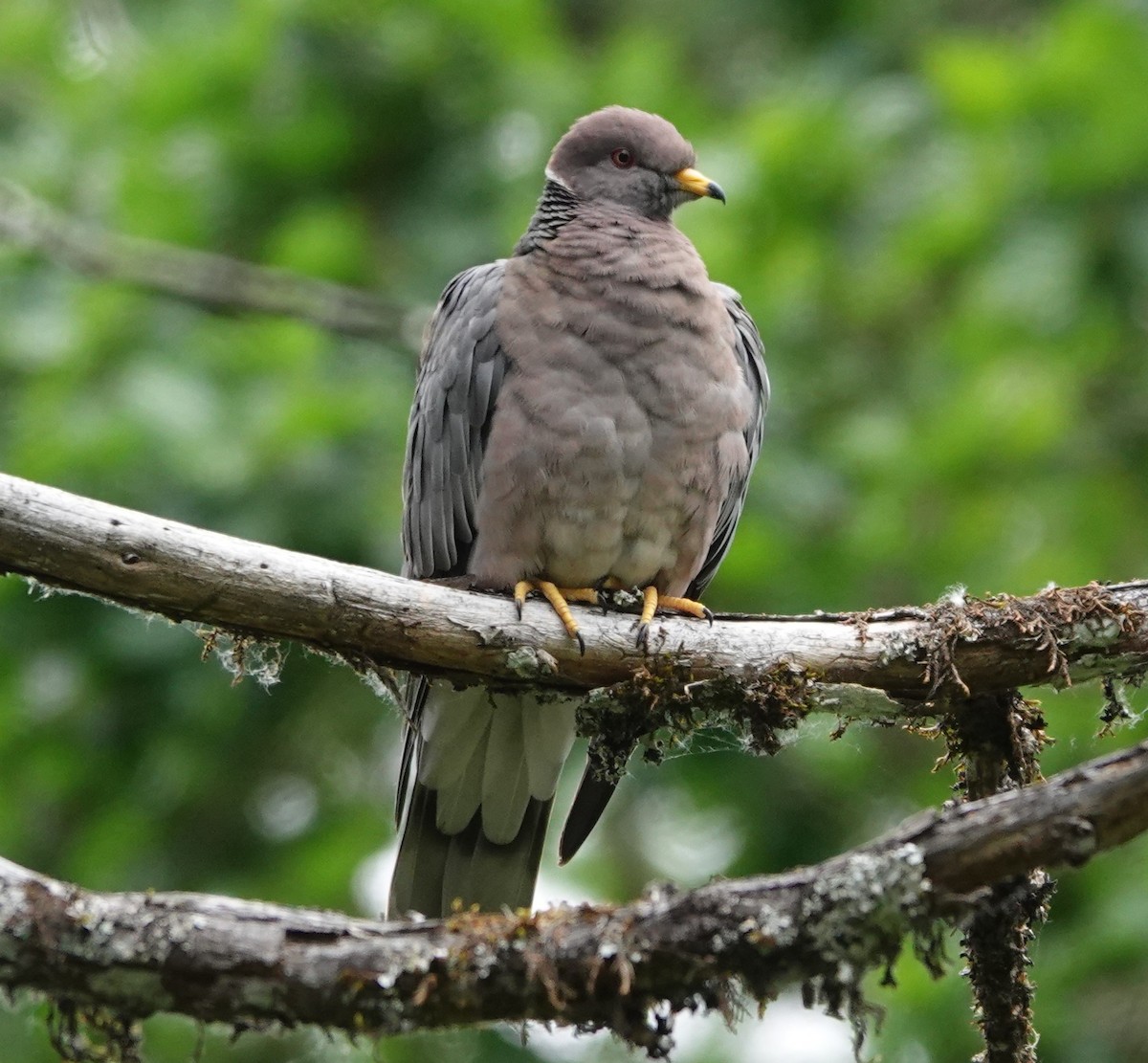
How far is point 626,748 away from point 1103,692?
3.88 ft

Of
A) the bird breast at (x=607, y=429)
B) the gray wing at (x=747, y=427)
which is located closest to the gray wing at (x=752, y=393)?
the gray wing at (x=747, y=427)

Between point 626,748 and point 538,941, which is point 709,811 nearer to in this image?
point 626,748

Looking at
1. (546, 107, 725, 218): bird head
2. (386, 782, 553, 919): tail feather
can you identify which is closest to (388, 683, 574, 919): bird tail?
(386, 782, 553, 919): tail feather

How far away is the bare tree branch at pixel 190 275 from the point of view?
6.76 metres

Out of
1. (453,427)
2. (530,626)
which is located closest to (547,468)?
(453,427)

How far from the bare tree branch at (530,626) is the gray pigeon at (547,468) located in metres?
0.51

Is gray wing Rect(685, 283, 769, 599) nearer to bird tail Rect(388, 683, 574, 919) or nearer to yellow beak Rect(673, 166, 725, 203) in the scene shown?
yellow beak Rect(673, 166, 725, 203)

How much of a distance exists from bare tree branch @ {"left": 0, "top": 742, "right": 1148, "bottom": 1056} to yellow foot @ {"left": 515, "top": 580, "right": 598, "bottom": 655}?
45.6 inches

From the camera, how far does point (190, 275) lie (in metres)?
6.90

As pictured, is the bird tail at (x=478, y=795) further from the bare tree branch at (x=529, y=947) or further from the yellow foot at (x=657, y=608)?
the bare tree branch at (x=529, y=947)

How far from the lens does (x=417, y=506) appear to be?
4855 mm

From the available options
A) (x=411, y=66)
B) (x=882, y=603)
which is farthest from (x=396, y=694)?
(x=411, y=66)

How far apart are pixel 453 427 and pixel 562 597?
0.85 meters

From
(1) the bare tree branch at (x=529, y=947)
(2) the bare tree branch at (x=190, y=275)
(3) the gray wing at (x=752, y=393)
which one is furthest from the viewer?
(2) the bare tree branch at (x=190, y=275)
